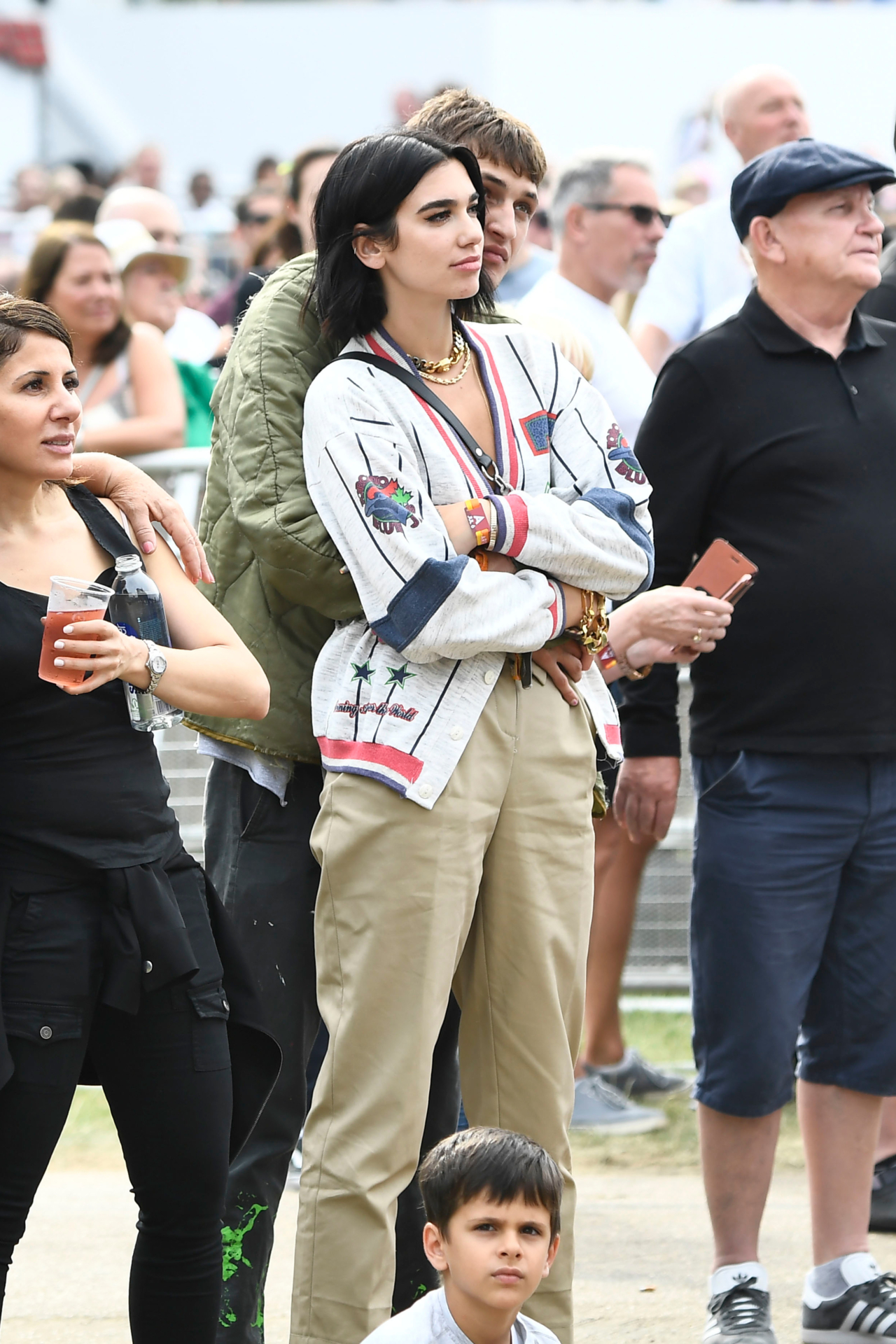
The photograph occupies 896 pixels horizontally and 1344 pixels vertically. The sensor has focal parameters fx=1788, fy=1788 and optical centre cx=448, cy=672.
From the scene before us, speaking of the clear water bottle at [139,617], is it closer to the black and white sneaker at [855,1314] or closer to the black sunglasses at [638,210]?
the black and white sneaker at [855,1314]

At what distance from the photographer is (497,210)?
332 cm

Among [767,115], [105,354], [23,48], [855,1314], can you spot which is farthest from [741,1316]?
[23,48]

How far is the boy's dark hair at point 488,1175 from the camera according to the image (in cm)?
248

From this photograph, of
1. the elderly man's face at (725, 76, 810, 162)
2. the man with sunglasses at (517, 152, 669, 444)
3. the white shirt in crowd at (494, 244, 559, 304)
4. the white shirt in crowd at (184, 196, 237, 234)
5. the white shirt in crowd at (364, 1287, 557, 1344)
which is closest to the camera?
the white shirt in crowd at (364, 1287, 557, 1344)

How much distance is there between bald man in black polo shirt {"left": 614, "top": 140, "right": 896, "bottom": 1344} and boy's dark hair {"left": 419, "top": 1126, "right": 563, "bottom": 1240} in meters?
1.04

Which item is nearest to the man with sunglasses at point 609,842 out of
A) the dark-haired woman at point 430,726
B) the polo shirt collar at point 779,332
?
the polo shirt collar at point 779,332

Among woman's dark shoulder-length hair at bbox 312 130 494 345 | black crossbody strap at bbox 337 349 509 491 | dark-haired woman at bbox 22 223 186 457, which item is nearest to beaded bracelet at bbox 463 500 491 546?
black crossbody strap at bbox 337 349 509 491

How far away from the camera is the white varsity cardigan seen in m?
2.78

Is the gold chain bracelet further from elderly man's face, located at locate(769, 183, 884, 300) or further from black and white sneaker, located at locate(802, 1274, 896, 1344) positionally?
black and white sneaker, located at locate(802, 1274, 896, 1344)

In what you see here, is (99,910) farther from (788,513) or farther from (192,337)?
(192,337)

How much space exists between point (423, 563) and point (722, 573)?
0.82m

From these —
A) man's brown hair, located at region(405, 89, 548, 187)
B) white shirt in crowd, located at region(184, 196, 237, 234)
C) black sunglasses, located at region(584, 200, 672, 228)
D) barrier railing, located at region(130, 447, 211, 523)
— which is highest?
man's brown hair, located at region(405, 89, 548, 187)

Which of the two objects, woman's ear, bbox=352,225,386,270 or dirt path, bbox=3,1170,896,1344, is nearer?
woman's ear, bbox=352,225,386,270

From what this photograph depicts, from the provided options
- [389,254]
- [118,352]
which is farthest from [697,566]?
[118,352]
